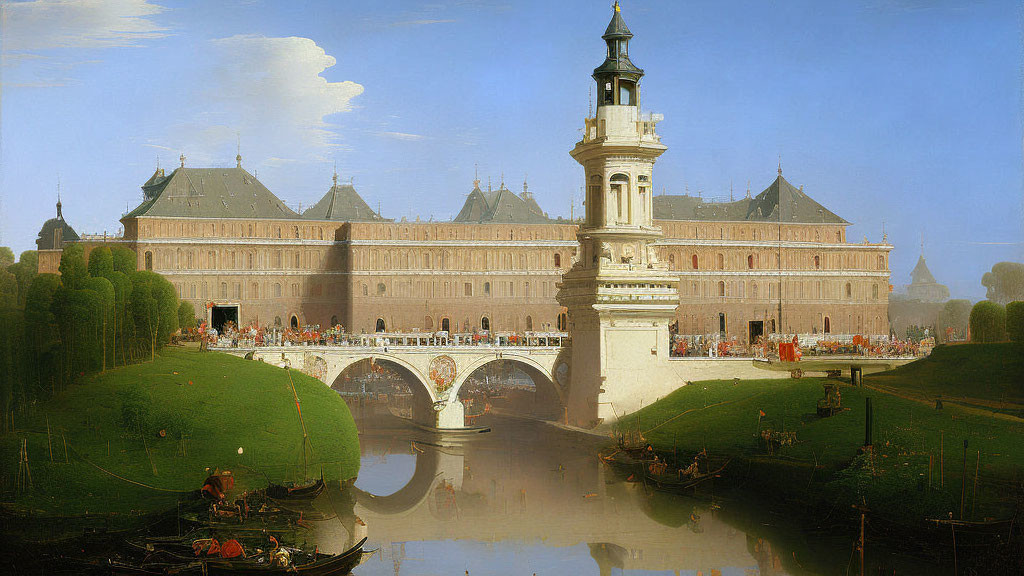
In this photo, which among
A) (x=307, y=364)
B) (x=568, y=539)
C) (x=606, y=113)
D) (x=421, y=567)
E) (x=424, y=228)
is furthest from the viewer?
(x=424, y=228)

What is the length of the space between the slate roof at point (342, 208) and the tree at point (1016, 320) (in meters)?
62.5

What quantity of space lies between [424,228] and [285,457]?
55.1m

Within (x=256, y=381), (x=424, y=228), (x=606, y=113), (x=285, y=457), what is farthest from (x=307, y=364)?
(x=424, y=228)

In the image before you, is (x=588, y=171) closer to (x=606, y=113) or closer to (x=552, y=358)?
(x=606, y=113)

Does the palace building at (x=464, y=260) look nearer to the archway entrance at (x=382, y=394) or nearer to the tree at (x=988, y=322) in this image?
the archway entrance at (x=382, y=394)

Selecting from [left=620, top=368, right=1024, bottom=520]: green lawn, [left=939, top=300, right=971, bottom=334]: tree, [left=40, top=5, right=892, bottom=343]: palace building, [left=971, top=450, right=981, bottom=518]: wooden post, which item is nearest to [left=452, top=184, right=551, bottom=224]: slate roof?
[left=40, top=5, right=892, bottom=343]: palace building

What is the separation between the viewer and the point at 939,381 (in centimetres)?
5353

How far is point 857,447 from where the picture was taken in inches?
1812

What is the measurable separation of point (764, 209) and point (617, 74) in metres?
53.7

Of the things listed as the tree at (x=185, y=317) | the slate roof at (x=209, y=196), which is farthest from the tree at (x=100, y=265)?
the slate roof at (x=209, y=196)

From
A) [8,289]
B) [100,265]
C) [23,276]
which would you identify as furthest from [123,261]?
[8,289]

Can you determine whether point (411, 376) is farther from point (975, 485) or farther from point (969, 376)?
point (975, 485)

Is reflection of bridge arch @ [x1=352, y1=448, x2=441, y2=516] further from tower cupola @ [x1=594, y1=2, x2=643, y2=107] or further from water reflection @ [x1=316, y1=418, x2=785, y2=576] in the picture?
tower cupola @ [x1=594, y1=2, x2=643, y2=107]

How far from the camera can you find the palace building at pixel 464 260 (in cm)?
9838
